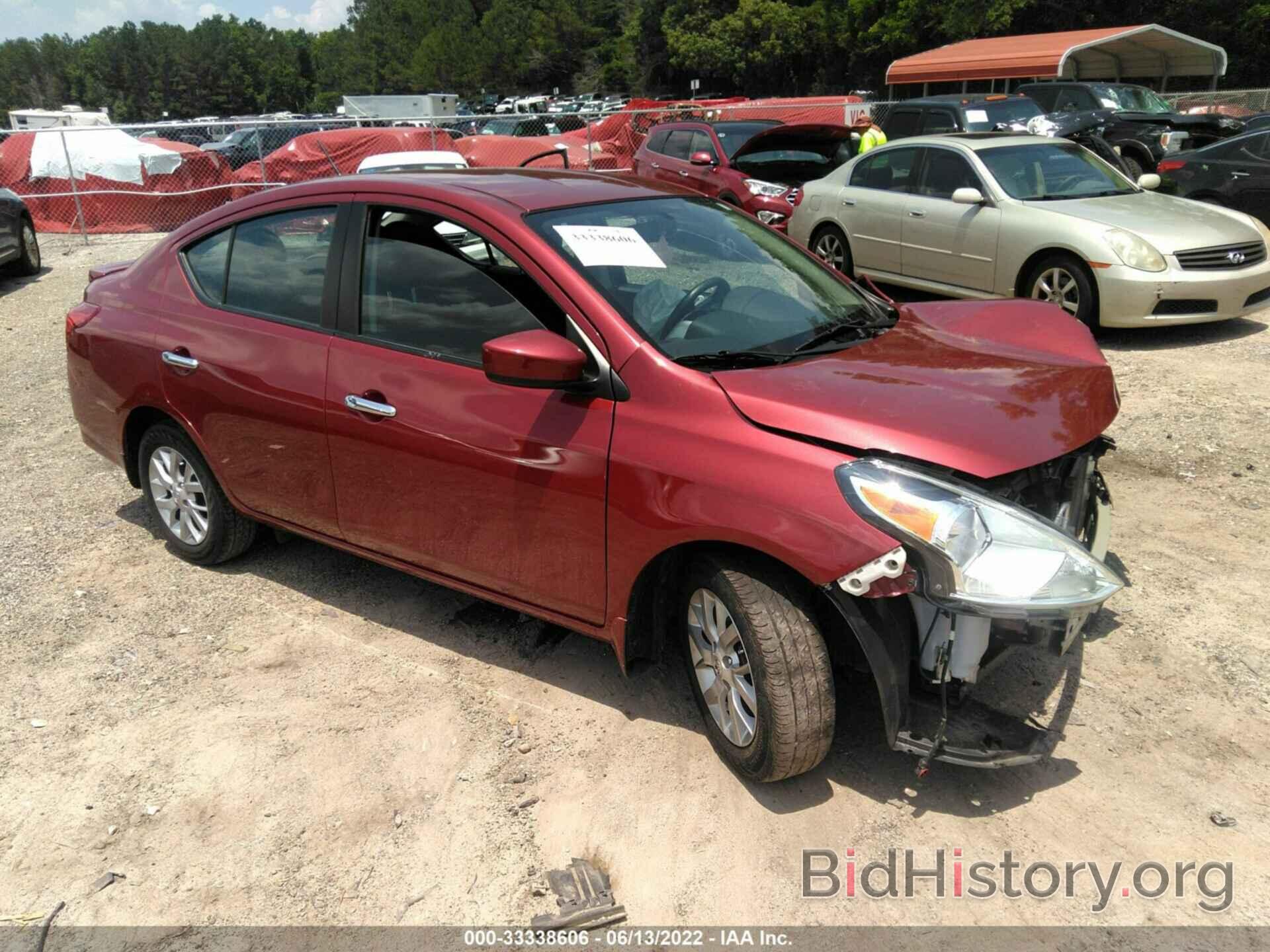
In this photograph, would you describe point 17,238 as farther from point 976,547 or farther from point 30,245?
point 976,547

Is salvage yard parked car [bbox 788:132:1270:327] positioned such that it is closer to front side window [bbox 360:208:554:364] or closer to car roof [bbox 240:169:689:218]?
car roof [bbox 240:169:689:218]

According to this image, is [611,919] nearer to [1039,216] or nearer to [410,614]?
[410,614]

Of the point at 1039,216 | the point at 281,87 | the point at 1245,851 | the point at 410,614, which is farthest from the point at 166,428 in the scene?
the point at 281,87

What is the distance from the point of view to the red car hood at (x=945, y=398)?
2.77 meters

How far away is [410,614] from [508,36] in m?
116

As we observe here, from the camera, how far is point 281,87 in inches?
5546

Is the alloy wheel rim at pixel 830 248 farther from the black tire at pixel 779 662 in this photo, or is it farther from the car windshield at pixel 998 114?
the black tire at pixel 779 662

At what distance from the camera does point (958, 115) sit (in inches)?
516

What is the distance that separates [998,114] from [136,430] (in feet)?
39.0

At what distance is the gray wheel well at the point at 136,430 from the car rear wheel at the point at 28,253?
9.82 meters

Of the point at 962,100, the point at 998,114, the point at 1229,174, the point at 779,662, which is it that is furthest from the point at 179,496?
the point at 962,100

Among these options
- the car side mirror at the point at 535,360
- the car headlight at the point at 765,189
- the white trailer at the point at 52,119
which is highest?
the car side mirror at the point at 535,360

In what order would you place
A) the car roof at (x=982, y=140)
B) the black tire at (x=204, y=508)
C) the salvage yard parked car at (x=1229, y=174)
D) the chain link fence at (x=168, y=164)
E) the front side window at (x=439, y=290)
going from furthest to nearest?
1. the chain link fence at (x=168, y=164)
2. the salvage yard parked car at (x=1229, y=174)
3. the car roof at (x=982, y=140)
4. the black tire at (x=204, y=508)
5. the front side window at (x=439, y=290)

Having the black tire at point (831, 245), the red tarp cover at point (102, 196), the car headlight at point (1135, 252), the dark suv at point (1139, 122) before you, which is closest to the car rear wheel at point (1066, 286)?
the car headlight at point (1135, 252)
